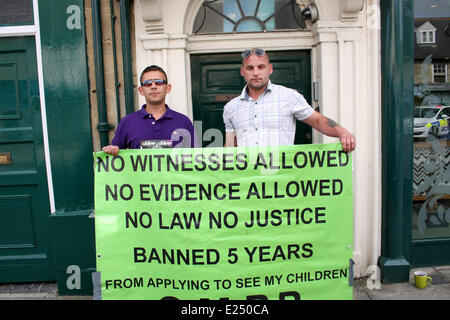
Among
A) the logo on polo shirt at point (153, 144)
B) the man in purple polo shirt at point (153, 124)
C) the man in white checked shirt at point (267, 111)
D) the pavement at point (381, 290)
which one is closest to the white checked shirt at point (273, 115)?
the man in white checked shirt at point (267, 111)

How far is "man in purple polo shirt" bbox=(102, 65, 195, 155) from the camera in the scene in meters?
2.78

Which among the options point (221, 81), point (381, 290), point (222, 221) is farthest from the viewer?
point (221, 81)

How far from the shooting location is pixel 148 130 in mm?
2824

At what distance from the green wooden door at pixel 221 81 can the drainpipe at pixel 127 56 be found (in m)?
0.66

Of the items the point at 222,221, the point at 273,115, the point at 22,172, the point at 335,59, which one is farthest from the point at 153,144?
the point at 335,59

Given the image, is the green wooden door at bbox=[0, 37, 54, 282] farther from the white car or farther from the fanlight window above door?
the white car

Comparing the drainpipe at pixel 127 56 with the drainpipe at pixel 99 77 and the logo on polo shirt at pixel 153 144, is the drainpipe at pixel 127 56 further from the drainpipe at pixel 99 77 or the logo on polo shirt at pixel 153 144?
the logo on polo shirt at pixel 153 144

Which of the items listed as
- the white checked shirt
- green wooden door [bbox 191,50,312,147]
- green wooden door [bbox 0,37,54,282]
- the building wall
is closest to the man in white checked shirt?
the white checked shirt

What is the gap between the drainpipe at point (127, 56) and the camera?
354 centimetres

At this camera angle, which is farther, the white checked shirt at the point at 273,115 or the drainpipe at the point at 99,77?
the drainpipe at the point at 99,77

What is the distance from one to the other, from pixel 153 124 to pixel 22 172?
6.05 ft

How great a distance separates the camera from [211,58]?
3.95 meters

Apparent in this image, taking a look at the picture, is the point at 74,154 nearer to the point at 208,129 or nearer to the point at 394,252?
the point at 208,129

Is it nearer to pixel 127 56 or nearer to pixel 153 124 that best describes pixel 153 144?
pixel 153 124
